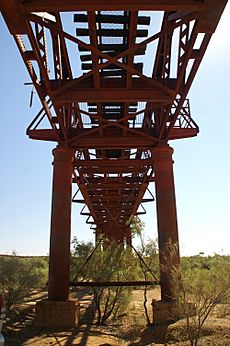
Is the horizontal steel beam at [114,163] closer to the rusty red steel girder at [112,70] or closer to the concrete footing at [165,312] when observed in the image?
the rusty red steel girder at [112,70]

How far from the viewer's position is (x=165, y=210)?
1437 cm

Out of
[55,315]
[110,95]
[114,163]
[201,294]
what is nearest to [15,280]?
[55,315]

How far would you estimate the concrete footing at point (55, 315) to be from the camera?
12.8 m

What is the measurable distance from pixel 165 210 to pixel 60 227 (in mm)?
3881

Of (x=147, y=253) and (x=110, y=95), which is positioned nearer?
(x=110, y=95)

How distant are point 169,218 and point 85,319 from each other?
20.2ft

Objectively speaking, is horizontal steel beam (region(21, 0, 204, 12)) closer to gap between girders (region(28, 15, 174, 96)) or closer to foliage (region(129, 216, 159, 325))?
gap between girders (region(28, 15, 174, 96))

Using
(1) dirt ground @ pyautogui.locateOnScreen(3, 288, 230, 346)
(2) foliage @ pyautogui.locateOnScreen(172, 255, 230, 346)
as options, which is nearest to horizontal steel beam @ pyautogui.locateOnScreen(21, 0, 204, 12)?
(2) foliage @ pyautogui.locateOnScreen(172, 255, 230, 346)

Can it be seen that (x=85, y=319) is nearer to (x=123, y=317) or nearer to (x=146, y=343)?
(x=123, y=317)

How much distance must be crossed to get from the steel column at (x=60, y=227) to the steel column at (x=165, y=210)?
11.0 ft

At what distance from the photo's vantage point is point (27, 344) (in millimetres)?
10453

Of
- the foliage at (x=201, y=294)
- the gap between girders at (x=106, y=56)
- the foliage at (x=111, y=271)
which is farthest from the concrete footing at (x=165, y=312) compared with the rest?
the gap between girders at (x=106, y=56)

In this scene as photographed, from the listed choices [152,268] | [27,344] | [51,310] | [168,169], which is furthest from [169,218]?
[27,344]

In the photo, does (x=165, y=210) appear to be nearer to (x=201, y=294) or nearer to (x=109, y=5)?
(x=201, y=294)
